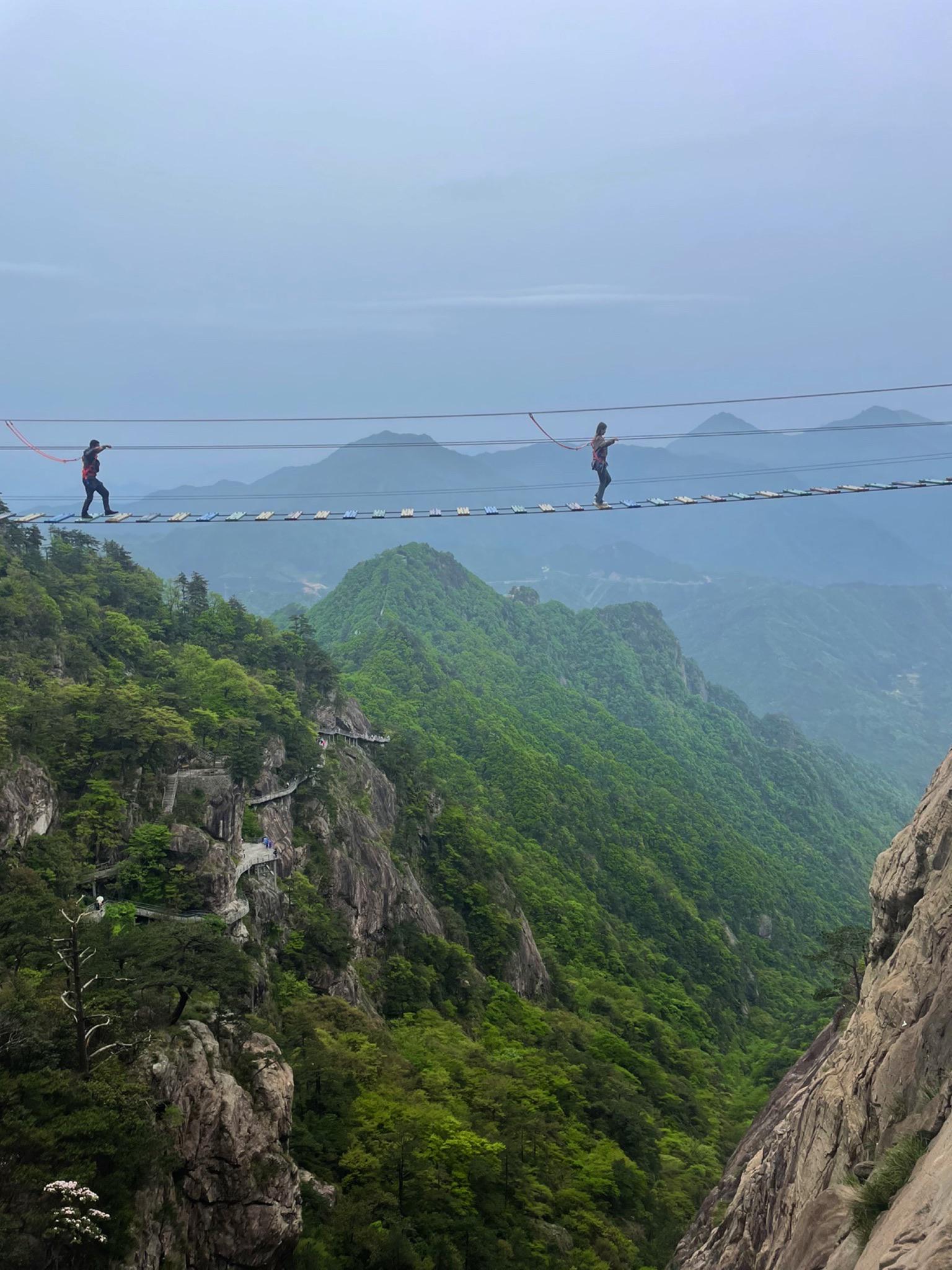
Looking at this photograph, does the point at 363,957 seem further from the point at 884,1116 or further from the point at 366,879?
the point at 884,1116

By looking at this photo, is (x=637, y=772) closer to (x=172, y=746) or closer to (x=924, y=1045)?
(x=172, y=746)

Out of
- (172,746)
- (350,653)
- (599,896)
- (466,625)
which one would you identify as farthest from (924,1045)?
(466,625)

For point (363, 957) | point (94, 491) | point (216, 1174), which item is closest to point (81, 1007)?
point (216, 1174)

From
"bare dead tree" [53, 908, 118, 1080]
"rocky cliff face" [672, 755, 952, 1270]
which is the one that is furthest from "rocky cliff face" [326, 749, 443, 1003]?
"rocky cliff face" [672, 755, 952, 1270]

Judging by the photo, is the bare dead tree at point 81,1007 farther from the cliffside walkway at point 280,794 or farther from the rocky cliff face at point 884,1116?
the cliffside walkway at point 280,794

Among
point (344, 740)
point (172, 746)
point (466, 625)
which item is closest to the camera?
point (172, 746)

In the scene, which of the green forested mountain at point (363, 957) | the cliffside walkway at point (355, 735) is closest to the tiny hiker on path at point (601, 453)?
the green forested mountain at point (363, 957)
